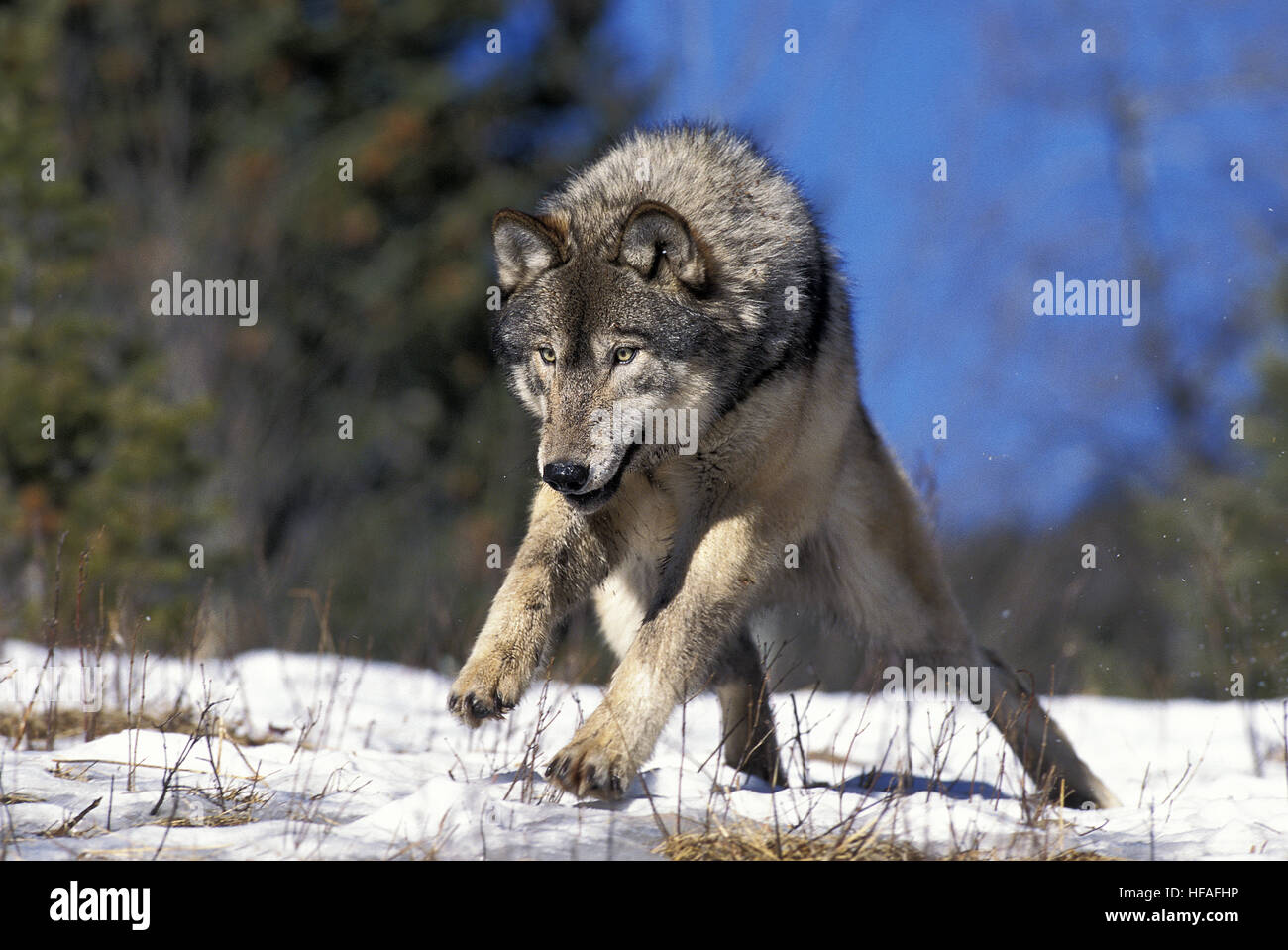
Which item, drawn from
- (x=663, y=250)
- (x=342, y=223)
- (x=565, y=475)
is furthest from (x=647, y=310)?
(x=342, y=223)

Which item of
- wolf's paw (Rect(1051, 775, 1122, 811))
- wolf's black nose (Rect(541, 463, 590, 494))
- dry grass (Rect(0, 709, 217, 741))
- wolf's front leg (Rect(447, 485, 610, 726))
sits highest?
wolf's black nose (Rect(541, 463, 590, 494))

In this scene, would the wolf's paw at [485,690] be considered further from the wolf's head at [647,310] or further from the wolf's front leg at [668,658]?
the wolf's head at [647,310]

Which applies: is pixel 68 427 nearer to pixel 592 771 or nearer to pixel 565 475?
pixel 565 475

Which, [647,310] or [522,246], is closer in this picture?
[647,310]

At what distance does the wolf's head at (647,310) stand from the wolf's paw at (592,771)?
0.86 meters

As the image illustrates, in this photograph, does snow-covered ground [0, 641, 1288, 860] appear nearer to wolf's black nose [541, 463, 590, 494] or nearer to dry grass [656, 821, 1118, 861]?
dry grass [656, 821, 1118, 861]

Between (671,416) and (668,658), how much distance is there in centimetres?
89

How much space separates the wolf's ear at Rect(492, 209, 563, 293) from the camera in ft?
14.8

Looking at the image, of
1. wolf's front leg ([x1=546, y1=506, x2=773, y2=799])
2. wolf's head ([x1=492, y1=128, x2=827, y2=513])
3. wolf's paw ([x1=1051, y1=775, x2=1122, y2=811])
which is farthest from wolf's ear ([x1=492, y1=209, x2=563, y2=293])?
wolf's paw ([x1=1051, y1=775, x2=1122, y2=811])

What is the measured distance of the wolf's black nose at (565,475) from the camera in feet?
13.2

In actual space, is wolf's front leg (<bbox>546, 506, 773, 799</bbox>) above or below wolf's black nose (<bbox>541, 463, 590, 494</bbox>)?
below

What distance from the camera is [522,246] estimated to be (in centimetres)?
462
